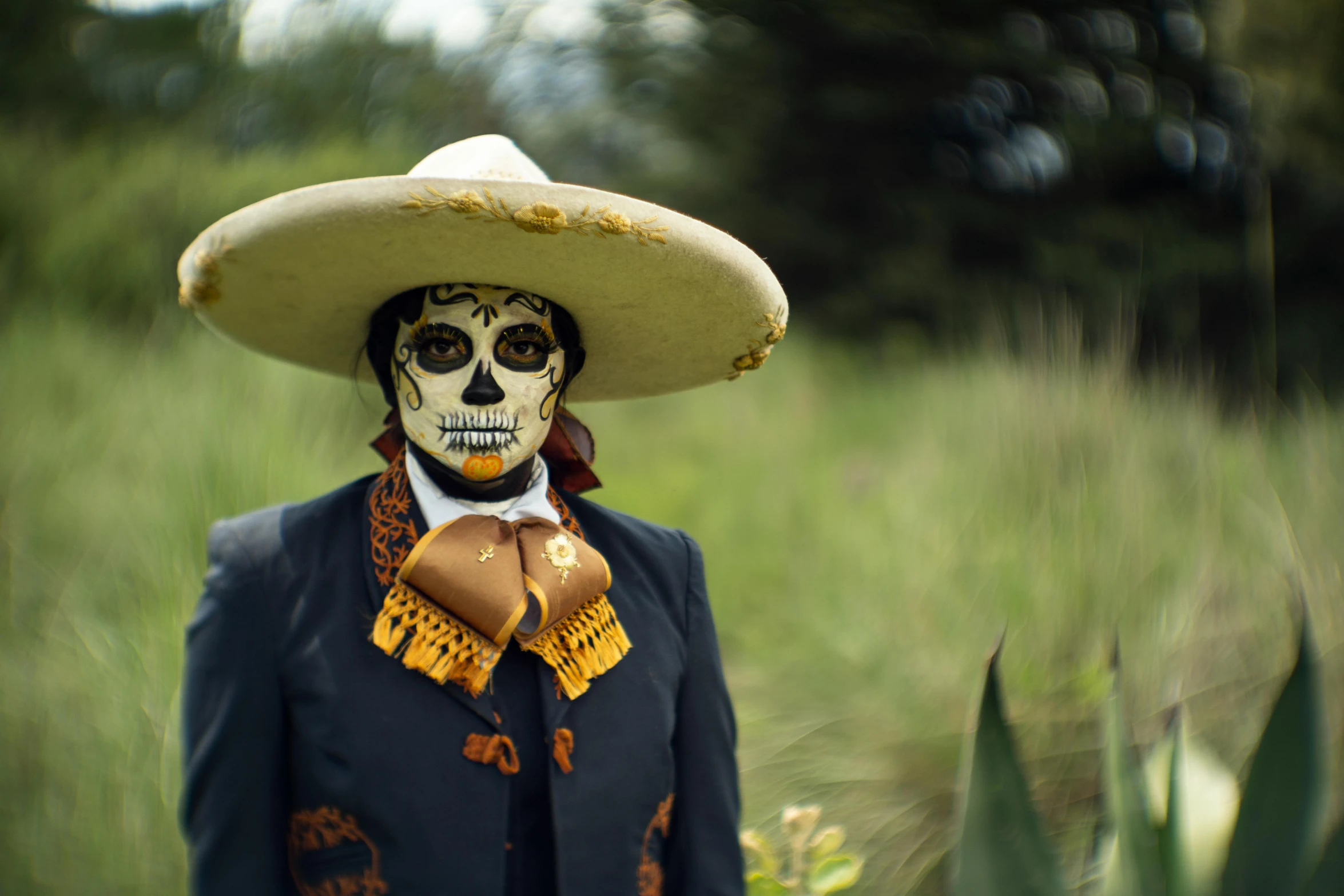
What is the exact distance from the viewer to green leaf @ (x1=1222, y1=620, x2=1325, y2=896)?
147cm

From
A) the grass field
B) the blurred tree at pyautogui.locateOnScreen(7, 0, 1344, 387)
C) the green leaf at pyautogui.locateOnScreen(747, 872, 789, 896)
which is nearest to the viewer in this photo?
the green leaf at pyautogui.locateOnScreen(747, 872, 789, 896)

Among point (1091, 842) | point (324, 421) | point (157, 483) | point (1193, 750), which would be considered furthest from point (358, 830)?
point (324, 421)

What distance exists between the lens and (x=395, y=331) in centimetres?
169

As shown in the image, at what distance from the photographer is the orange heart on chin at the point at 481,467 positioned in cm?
157


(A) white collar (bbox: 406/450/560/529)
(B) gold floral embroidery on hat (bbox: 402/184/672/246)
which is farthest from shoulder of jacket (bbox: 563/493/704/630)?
(B) gold floral embroidery on hat (bbox: 402/184/672/246)

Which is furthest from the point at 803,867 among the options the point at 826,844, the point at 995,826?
the point at 995,826

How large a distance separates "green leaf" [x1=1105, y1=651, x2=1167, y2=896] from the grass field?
1.59 metres

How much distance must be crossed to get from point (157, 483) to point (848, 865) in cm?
264

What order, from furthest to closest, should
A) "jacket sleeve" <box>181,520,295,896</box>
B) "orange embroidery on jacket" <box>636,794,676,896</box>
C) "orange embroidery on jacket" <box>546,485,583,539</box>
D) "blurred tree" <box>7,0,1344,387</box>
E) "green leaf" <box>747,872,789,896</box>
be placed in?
"blurred tree" <box>7,0,1344,387</box>, "green leaf" <box>747,872,789,896</box>, "orange embroidery on jacket" <box>546,485,583,539</box>, "orange embroidery on jacket" <box>636,794,676,896</box>, "jacket sleeve" <box>181,520,295,896</box>

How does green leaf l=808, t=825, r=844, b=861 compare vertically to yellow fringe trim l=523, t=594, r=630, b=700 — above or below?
below

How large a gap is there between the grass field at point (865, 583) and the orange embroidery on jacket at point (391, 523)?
4.57ft

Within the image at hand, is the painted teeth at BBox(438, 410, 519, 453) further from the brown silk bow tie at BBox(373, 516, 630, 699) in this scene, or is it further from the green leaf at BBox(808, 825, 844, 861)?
the green leaf at BBox(808, 825, 844, 861)

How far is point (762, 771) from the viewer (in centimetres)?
357

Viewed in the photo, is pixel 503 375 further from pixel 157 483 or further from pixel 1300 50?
pixel 1300 50
